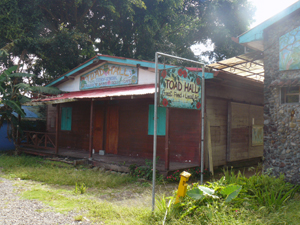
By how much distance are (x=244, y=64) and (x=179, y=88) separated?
561 cm

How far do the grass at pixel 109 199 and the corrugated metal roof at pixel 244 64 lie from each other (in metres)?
4.49

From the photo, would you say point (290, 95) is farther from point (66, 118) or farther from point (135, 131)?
point (66, 118)

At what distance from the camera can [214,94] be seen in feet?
32.5

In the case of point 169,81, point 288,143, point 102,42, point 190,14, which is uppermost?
point 190,14

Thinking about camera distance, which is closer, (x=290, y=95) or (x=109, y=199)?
(x=109, y=199)

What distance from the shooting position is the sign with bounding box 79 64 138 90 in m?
11.2

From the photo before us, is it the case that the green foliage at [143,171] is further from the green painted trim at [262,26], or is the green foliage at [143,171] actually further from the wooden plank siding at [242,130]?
the green painted trim at [262,26]

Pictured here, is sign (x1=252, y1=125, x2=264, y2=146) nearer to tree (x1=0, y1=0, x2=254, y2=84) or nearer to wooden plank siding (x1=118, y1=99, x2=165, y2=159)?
wooden plank siding (x1=118, y1=99, x2=165, y2=159)

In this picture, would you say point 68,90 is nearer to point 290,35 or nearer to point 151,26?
point 151,26

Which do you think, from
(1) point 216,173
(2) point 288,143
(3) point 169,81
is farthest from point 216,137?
(3) point 169,81

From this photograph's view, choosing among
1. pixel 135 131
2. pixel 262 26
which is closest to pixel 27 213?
pixel 135 131

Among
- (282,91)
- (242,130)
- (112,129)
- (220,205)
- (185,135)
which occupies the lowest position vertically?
(220,205)

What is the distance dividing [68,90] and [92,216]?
985 cm

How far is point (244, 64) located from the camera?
10.2 meters
